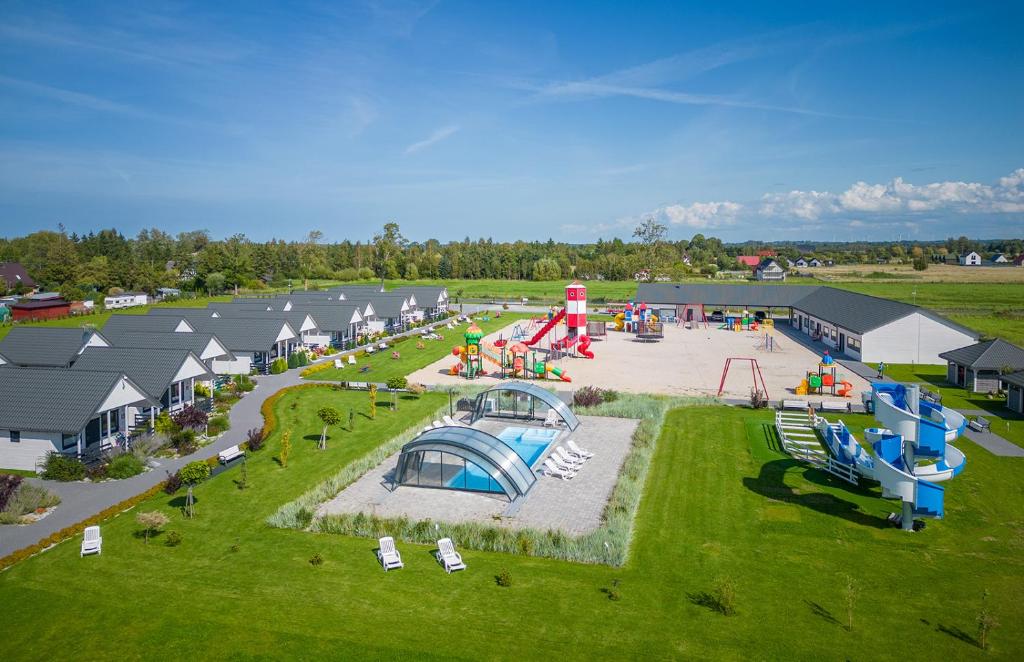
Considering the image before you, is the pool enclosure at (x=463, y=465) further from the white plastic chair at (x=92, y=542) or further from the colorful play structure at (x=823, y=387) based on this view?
the colorful play structure at (x=823, y=387)

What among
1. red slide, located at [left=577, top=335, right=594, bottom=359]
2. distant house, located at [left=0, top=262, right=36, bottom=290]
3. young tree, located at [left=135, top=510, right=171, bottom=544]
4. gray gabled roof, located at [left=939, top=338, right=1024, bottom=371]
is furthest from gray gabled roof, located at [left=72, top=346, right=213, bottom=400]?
distant house, located at [left=0, top=262, right=36, bottom=290]

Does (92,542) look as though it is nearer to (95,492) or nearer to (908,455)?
(95,492)

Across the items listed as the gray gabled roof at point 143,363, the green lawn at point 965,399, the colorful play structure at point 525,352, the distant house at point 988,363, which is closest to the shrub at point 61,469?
the gray gabled roof at point 143,363

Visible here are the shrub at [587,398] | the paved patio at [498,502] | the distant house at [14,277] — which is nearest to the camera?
the paved patio at [498,502]

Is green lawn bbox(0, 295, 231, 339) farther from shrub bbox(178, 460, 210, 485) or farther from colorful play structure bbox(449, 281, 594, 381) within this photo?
shrub bbox(178, 460, 210, 485)

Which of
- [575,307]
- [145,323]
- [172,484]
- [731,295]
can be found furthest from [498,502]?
[731,295]
